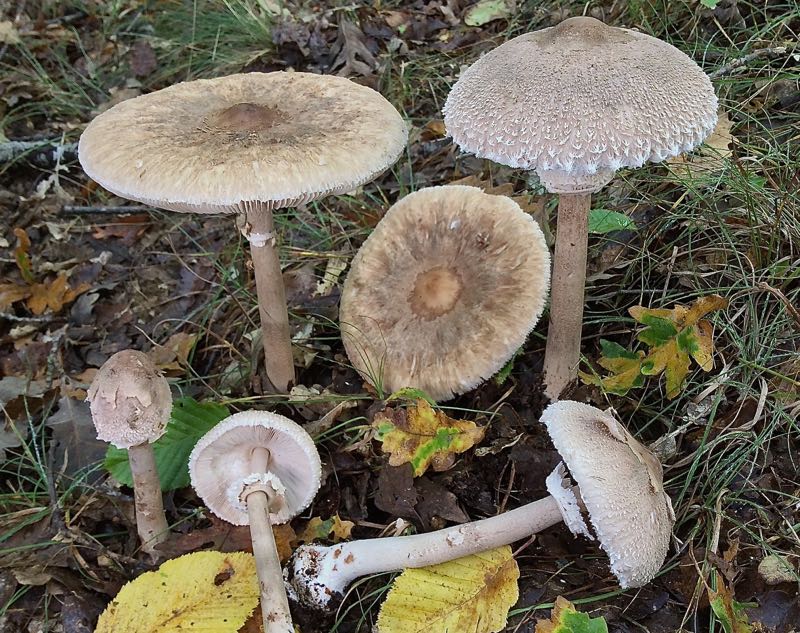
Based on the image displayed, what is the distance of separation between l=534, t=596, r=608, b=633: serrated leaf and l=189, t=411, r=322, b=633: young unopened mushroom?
87 cm

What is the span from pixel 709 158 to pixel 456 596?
244cm

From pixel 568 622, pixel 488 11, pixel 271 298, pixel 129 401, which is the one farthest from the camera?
pixel 488 11

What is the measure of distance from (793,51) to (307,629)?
359cm

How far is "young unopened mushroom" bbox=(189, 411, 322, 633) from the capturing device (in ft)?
8.07

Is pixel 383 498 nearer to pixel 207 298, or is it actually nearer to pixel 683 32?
pixel 207 298

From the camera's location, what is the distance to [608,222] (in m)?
3.17

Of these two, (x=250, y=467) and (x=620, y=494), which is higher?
(x=620, y=494)

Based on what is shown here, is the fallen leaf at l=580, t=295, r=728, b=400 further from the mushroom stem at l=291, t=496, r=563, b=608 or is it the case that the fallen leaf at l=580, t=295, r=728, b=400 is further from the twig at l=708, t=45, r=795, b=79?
the twig at l=708, t=45, r=795, b=79

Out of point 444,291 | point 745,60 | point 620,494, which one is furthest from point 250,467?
point 745,60

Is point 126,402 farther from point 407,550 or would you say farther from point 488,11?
point 488,11

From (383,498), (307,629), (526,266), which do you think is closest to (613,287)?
(526,266)

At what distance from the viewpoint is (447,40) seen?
16.7 feet

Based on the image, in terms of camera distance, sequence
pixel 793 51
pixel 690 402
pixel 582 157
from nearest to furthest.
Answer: pixel 582 157 → pixel 690 402 → pixel 793 51

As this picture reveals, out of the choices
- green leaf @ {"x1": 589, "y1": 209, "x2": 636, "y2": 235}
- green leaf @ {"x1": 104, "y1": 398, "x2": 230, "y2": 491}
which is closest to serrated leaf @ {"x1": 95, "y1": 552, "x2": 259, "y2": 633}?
green leaf @ {"x1": 104, "y1": 398, "x2": 230, "y2": 491}
